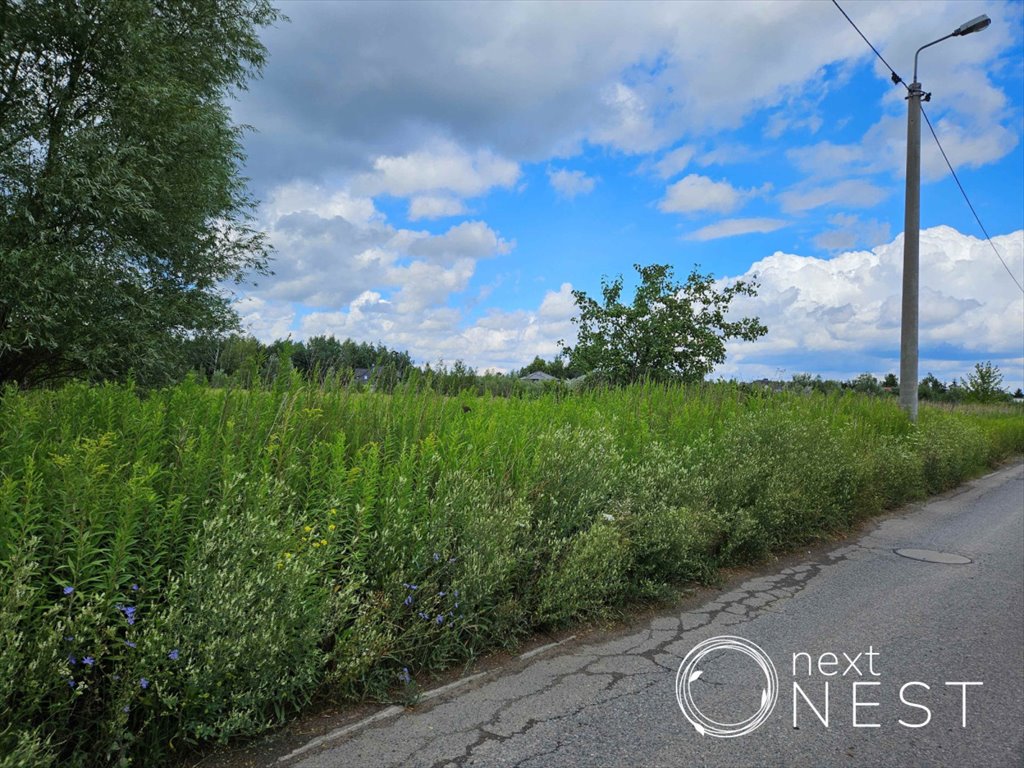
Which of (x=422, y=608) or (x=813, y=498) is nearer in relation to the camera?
(x=422, y=608)

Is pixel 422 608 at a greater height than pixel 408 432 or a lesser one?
lesser

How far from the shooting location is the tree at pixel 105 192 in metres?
13.0

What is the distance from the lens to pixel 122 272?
14.4m

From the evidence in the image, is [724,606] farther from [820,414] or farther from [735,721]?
[820,414]

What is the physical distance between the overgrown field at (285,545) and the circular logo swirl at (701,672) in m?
0.73

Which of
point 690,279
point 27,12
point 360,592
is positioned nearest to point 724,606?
point 360,592

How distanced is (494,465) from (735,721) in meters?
2.32

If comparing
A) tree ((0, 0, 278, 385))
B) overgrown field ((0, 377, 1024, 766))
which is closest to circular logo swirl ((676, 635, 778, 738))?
overgrown field ((0, 377, 1024, 766))

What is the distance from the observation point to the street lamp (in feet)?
45.2

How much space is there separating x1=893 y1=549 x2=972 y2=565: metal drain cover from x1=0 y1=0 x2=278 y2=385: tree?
14.2m

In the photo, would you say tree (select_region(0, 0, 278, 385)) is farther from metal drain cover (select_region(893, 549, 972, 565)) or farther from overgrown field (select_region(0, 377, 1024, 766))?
metal drain cover (select_region(893, 549, 972, 565))

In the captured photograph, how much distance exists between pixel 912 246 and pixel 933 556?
9222 mm

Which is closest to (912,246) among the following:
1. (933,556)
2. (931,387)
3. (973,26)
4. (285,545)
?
(973,26)

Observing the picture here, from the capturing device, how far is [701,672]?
156 inches
